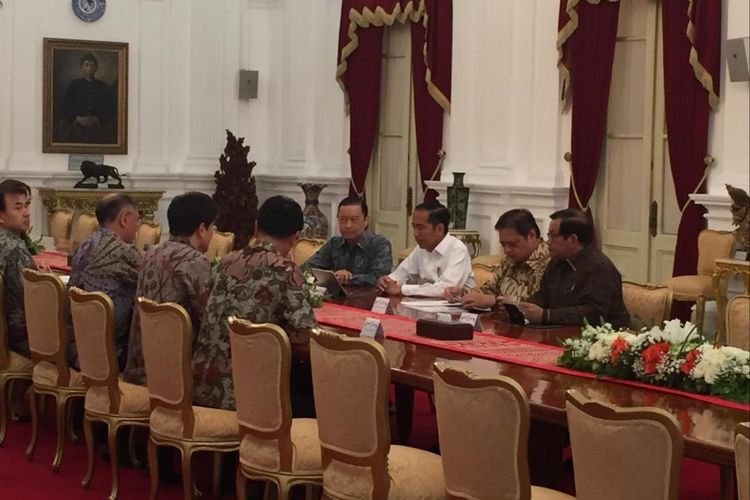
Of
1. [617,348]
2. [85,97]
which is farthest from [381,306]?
[85,97]

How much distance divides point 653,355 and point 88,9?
37.0ft

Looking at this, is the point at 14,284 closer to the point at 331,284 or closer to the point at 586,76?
the point at 331,284

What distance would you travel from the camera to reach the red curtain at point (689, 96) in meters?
8.95

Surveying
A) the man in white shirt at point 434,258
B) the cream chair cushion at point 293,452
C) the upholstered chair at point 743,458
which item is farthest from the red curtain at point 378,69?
the upholstered chair at point 743,458

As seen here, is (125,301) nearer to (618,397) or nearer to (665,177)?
(618,397)

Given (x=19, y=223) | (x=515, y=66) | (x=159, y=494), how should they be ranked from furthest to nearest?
(x=515, y=66) < (x=19, y=223) < (x=159, y=494)

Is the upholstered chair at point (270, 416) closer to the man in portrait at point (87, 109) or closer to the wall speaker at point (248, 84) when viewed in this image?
the man in portrait at point (87, 109)

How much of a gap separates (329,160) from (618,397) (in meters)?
10.1

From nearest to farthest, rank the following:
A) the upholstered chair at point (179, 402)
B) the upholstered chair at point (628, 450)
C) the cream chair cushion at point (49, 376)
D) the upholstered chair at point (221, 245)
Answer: the upholstered chair at point (628, 450) < the upholstered chair at point (179, 402) < the cream chair cushion at point (49, 376) < the upholstered chair at point (221, 245)

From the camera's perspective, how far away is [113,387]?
17.8 ft

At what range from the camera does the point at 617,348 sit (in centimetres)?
420

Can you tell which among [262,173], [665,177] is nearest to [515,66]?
[665,177]

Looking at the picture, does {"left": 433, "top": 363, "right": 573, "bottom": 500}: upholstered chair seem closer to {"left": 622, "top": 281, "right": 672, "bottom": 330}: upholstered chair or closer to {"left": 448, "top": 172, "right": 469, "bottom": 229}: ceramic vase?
{"left": 622, "top": 281, "right": 672, "bottom": 330}: upholstered chair

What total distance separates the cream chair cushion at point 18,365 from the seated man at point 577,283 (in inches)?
105
